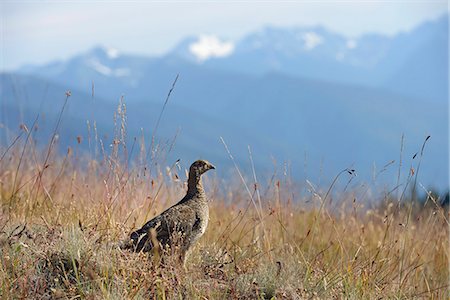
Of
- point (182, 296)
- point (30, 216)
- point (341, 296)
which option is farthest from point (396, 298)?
point (30, 216)

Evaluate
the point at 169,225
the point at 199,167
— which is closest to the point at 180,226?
the point at 169,225

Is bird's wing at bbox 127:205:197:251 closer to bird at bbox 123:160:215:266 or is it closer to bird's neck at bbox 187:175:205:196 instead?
bird at bbox 123:160:215:266

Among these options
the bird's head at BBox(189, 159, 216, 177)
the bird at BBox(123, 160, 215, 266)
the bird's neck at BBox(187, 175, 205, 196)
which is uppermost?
the bird's head at BBox(189, 159, 216, 177)

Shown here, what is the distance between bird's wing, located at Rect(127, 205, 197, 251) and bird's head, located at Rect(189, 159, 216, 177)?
406mm

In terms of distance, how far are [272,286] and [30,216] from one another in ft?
6.95

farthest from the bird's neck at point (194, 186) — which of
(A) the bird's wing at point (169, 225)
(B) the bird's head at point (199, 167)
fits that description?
(A) the bird's wing at point (169, 225)

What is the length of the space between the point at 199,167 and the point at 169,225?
66cm

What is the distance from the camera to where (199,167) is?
5.19 meters

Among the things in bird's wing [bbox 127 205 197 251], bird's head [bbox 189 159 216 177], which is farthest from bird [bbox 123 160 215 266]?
bird's head [bbox 189 159 216 177]

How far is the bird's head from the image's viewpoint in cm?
515

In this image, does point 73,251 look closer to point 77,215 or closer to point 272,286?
point 77,215

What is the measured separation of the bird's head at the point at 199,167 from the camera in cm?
515

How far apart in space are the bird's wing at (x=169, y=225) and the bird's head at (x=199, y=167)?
0.41 m

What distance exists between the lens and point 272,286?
4.46 metres
